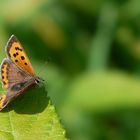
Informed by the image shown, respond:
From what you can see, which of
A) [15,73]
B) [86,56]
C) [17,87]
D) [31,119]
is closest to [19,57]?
[15,73]

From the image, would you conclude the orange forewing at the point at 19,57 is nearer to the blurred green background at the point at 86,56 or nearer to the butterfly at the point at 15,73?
the butterfly at the point at 15,73

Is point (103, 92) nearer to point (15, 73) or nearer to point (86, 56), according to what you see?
point (86, 56)

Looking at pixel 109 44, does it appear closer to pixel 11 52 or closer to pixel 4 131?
pixel 11 52

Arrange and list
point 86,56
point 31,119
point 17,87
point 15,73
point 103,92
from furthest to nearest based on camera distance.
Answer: point 86,56
point 103,92
point 15,73
point 17,87
point 31,119

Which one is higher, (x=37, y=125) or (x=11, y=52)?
(x=11, y=52)

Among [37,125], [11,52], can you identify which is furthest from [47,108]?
[11,52]

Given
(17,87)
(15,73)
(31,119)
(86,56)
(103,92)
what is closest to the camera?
(31,119)

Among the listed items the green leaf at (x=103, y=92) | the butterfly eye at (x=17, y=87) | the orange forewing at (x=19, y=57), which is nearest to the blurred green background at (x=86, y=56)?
the green leaf at (x=103, y=92)
